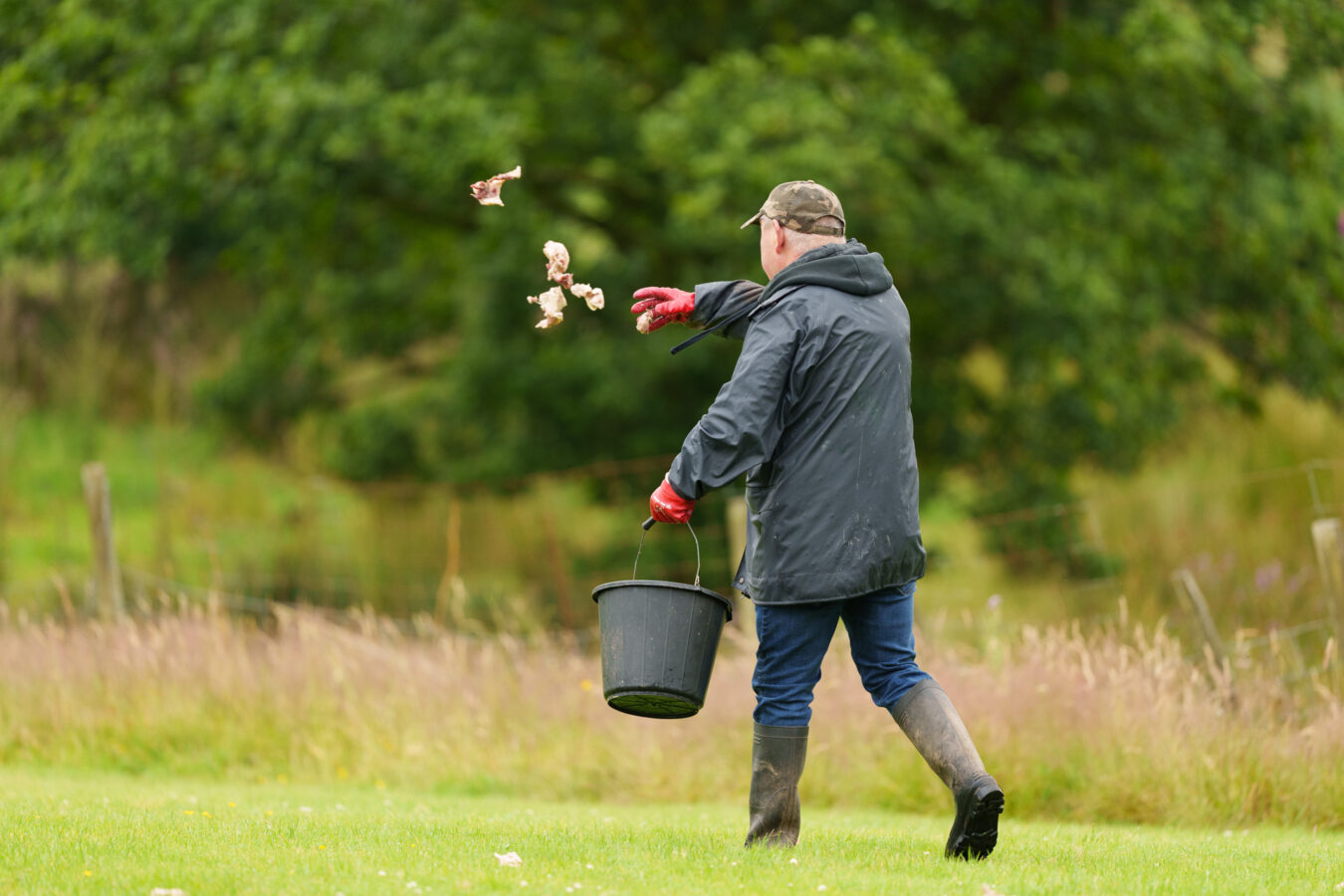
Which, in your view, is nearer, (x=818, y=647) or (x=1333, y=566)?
(x=818, y=647)

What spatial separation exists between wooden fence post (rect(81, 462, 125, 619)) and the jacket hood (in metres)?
5.88

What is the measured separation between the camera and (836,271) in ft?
15.8

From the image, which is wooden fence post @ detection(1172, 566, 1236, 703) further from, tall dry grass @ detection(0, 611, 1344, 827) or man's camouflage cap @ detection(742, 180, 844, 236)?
man's camouflage cap @ detection(742, 180, 844, 236)

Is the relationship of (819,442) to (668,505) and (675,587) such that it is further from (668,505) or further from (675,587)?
(675,587)

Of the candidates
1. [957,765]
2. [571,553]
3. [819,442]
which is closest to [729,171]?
[571,553]

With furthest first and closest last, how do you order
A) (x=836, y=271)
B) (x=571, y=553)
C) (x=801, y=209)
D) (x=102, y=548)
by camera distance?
(x=571, y=553)
(x=102, y=548)
(x=801, y=209)
(x=836, y=271)

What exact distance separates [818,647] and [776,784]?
1.44 feet

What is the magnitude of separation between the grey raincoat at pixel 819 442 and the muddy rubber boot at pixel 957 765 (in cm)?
39

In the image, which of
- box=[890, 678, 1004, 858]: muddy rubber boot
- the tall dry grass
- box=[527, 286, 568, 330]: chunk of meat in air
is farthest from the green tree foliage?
box=[890, 678, 1004, 858]: muddy rubber boot

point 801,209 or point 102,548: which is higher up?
point 801,209

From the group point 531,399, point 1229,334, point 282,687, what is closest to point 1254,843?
point 282,687

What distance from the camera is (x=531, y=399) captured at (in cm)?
1457

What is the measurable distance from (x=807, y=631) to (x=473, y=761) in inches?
133

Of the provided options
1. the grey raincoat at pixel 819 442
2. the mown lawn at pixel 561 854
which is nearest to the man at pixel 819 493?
the grey raincoat at pixel 819 442
